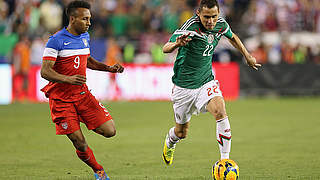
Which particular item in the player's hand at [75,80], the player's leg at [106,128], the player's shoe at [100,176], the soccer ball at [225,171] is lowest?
the player's shoe at [100,176]

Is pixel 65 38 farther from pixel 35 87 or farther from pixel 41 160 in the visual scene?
pixel 35 87

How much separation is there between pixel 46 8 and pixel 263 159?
17.2m

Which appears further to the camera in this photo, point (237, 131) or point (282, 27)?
point (282, 27)

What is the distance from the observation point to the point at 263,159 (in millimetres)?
10133

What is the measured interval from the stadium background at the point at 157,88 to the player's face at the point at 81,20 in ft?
7.01

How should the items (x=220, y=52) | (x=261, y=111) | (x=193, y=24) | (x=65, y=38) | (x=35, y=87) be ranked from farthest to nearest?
(x=220, y=52)
(x=35, y=87)
(x=261, y=111)
(x=193, y=24)
(x=65, y=38)

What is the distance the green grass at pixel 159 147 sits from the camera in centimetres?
891

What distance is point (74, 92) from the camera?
8195mm

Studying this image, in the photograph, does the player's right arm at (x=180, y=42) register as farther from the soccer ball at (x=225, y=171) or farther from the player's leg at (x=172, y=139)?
the player's leg at (x=172, y=139)

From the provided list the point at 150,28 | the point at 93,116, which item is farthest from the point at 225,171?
the point at 150,28

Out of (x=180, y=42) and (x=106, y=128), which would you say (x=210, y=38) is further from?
(x=106, y=128)

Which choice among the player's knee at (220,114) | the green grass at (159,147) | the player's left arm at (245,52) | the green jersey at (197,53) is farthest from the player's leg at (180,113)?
the player's left arm at (245,52)

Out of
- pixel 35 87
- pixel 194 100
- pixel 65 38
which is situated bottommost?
pixel 35 87

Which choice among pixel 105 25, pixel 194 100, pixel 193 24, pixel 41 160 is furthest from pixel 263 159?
pixel 105 25
